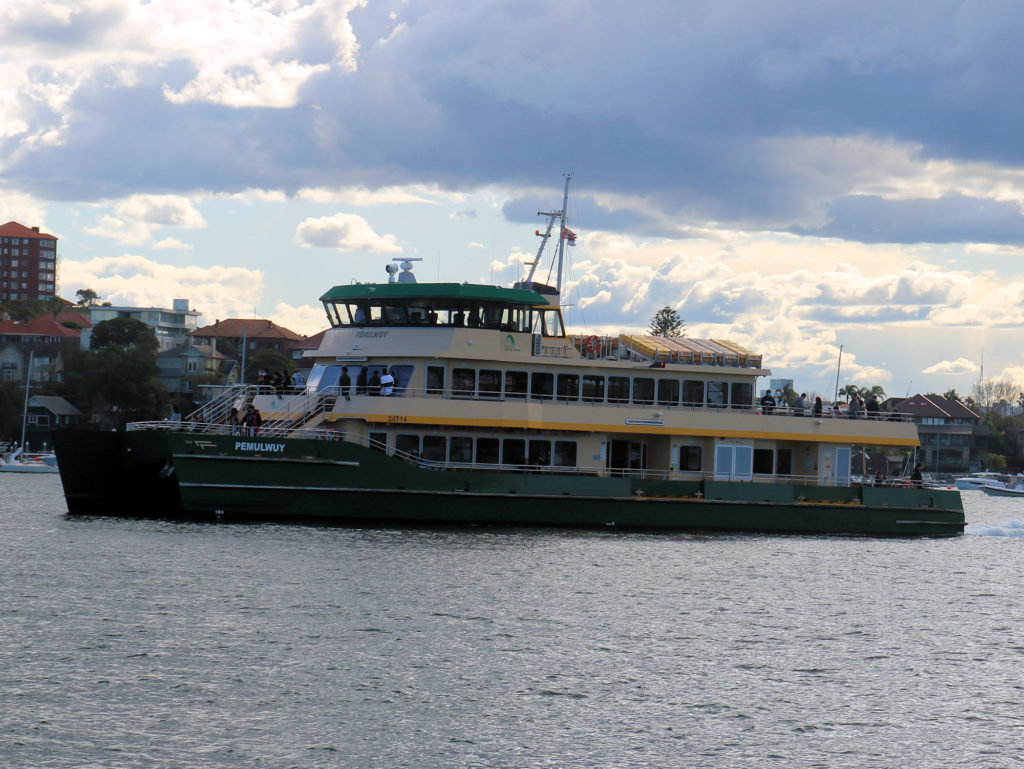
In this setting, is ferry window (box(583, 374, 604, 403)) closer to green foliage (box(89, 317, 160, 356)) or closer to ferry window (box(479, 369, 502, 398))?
ferry window (box(479, 369, 502, 398))

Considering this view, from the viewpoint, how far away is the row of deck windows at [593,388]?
37.3 metres

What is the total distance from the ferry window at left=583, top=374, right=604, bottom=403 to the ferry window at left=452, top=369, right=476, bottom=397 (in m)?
3.51

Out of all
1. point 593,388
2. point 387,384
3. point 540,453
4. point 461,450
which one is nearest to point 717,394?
point 593,388

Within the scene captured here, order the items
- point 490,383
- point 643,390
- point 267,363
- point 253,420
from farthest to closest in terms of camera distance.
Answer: point 267,363 → point 643,390 → point 490,383 → point 253,420

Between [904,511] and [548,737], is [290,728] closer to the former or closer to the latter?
[548,737]

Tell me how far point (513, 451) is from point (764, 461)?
8.18m

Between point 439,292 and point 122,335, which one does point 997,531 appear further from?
point 122,335

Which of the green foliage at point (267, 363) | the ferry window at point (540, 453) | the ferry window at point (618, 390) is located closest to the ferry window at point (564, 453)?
the ferry window at point (540, 453)

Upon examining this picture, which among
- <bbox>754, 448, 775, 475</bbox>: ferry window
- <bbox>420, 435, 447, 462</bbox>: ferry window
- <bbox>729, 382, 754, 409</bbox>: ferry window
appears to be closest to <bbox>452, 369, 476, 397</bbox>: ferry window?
<bbox>420, 435, 447, 462</bbox>: ferry window

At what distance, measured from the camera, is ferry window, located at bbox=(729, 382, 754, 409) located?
40.7 meters

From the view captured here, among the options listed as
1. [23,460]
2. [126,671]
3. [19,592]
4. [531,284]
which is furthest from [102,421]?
[126,671]

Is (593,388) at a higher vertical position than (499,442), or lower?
higher

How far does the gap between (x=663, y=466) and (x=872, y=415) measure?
797 centimetres

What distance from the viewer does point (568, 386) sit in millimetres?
38719
